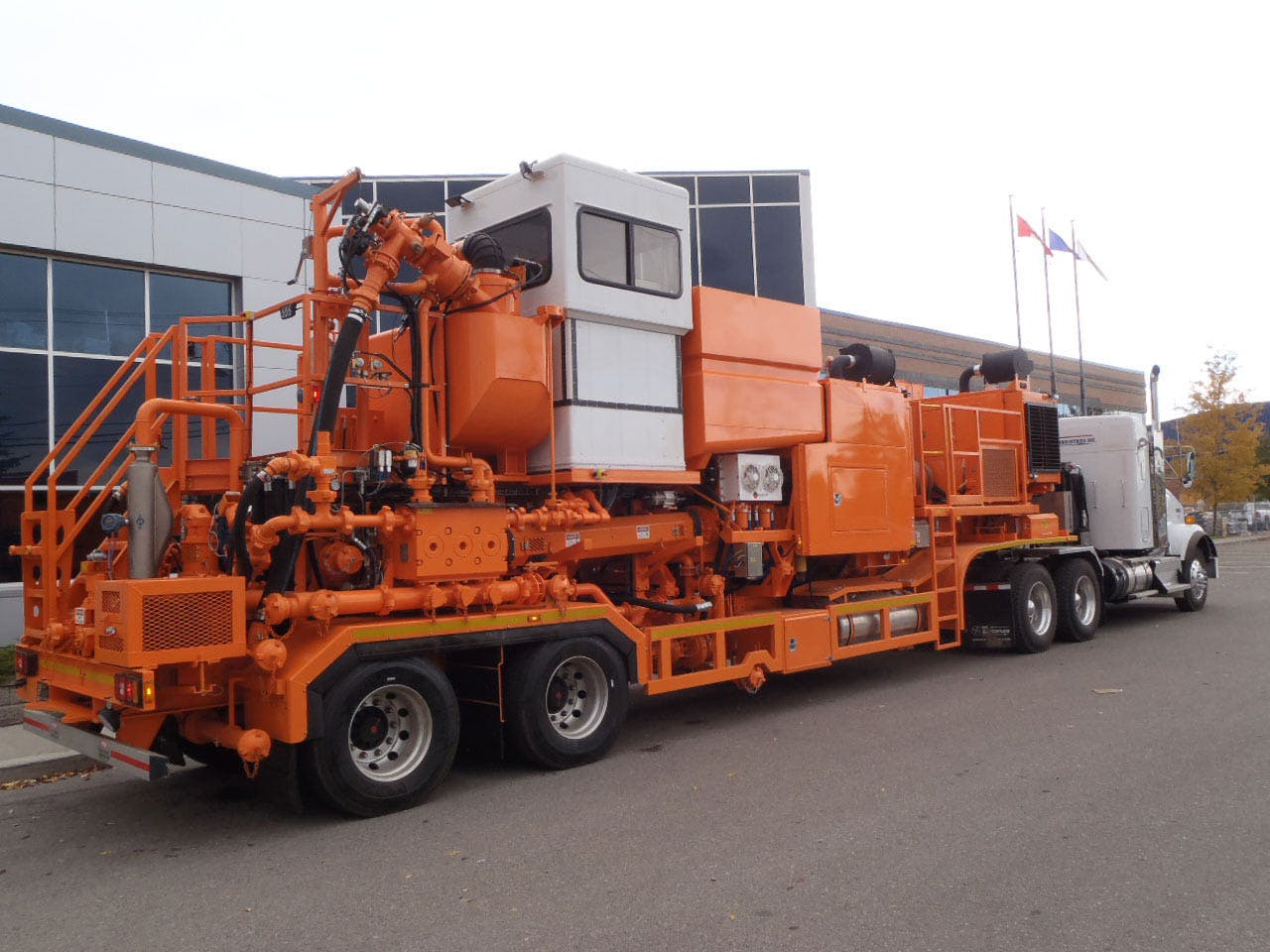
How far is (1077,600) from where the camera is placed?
12.9m

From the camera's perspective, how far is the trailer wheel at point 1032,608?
11.8m

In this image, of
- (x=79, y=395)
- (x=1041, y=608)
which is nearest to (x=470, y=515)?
(x=1041, y=608)

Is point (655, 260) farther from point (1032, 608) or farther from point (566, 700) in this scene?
point (1032, 608)

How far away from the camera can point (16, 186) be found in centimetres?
1196

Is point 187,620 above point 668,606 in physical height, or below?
above

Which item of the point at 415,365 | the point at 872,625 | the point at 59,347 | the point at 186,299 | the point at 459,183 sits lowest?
the point at 872,625

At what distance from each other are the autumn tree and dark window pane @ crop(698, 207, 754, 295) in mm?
19615

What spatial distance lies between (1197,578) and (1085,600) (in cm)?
380

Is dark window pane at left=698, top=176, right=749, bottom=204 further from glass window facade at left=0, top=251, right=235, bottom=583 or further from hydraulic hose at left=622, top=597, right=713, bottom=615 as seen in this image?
hydraulic hose at left=622, top=597, right=713, bottom=615

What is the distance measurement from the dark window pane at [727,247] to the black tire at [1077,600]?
12.8m

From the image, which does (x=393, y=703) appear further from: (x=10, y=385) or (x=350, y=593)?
(x=10, y=385)

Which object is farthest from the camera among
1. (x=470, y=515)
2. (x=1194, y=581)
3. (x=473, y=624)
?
(x=1194, y=581)

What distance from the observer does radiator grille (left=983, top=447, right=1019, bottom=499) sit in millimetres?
12219

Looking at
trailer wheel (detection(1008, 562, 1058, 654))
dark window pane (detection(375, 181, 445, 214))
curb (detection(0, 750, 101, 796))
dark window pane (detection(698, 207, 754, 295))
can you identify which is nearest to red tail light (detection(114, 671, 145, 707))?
curb (detection(0, 750, 101, 796))
